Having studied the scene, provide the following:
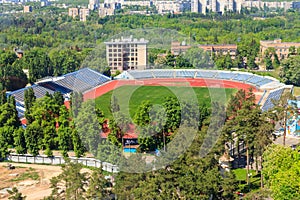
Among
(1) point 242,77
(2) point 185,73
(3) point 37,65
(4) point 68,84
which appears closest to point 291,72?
(1) point 242,77

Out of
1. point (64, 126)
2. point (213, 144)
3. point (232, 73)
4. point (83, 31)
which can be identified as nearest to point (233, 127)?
point (213, 144)

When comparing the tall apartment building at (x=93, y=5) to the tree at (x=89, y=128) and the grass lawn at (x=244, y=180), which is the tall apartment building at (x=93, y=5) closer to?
the tree at (x=89, y=128)

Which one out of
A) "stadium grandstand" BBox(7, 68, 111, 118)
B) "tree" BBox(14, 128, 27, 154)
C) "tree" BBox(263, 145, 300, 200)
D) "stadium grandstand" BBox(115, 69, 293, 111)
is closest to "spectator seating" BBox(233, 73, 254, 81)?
"stadium grandstand" BBox(115, 69, 293, 111)

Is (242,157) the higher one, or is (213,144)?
(213,144)

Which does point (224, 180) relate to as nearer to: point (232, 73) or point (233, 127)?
point (233, 127)

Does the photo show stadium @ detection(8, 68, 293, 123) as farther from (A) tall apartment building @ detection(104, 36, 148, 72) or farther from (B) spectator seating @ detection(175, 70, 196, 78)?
(A) tall apartment building @ detection(104, 36, 148, 72)

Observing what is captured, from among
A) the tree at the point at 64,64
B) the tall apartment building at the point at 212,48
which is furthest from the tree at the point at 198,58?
the tree at the point at 64,64
